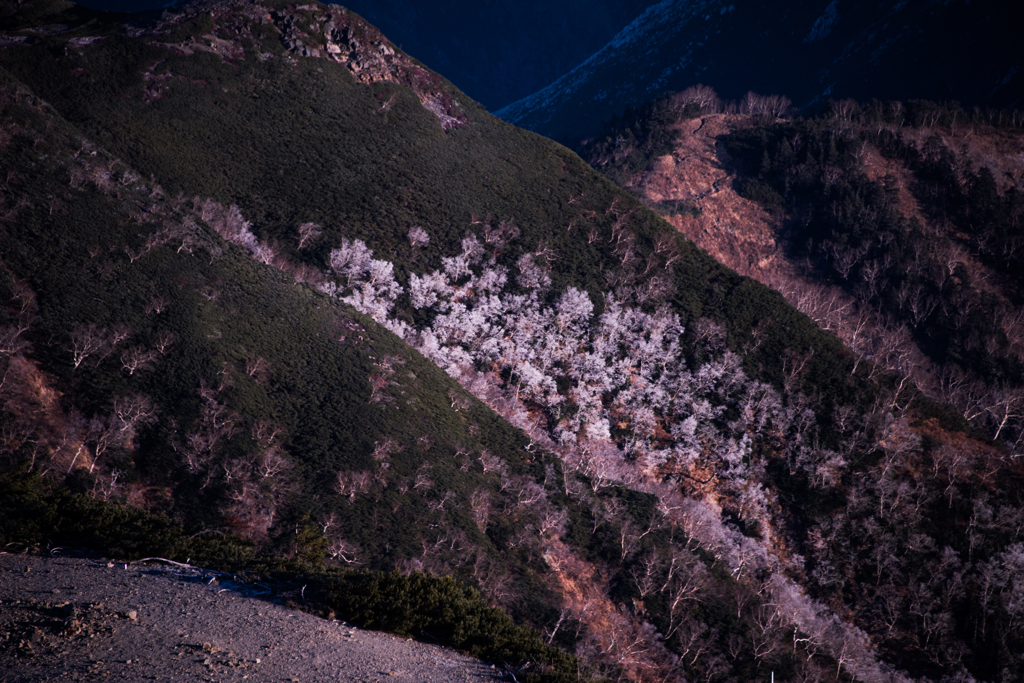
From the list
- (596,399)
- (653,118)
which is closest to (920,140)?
(653,118)

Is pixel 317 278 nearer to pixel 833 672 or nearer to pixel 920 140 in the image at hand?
pixel 833 672

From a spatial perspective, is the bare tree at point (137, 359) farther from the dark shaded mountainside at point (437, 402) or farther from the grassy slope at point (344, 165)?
→ the grassy slope at point (344, 165)

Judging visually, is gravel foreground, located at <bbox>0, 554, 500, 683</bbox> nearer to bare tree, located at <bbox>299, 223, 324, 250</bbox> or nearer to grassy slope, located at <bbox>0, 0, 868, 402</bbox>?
grassy slope, located at <bbox>0, 0, 868, 402</bbox>

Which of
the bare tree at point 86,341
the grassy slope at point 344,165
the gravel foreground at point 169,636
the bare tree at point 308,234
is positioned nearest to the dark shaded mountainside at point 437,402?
the bare tree at point 86,341

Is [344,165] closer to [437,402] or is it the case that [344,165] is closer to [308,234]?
[308,234]

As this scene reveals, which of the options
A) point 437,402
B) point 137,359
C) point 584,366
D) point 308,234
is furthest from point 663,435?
point 137,359
